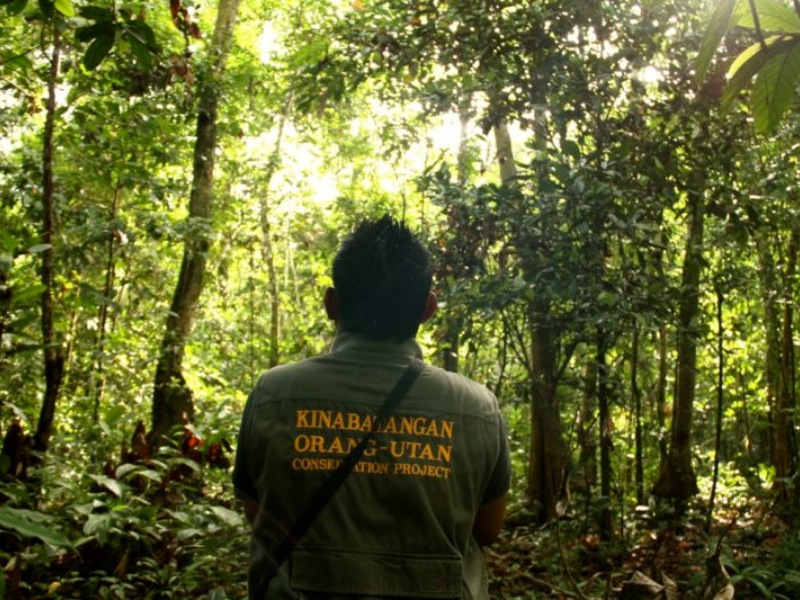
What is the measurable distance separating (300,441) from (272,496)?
15 centimetres

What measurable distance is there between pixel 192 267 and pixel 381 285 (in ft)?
25.8

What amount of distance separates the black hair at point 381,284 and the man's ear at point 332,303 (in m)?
0.03

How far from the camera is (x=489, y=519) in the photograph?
219cm

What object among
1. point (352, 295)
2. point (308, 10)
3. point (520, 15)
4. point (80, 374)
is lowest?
point (80, 374)

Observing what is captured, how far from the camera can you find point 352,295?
7.00 ft

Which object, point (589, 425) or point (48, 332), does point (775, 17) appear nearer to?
point (589, 425)

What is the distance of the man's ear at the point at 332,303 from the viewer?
219cm

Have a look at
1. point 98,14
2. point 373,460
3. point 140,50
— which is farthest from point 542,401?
point 98,14

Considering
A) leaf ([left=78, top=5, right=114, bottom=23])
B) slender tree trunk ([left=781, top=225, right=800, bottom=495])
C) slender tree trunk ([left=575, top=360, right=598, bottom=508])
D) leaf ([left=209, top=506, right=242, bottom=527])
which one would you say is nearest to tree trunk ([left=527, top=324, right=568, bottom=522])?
slender tree trunk ([left=575, top=360, right=598, bottom=508])

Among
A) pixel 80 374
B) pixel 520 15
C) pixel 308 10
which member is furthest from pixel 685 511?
pixel 308 10

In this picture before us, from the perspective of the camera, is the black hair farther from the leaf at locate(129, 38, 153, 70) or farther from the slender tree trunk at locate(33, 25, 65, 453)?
the slender tree trunk at locate(33, 25, 65, 453)

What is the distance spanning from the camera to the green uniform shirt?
6.22ft

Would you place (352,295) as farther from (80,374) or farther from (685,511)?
(80,374)

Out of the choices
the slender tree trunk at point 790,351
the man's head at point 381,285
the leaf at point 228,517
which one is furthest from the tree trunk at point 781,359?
the man's head at point 381,285
